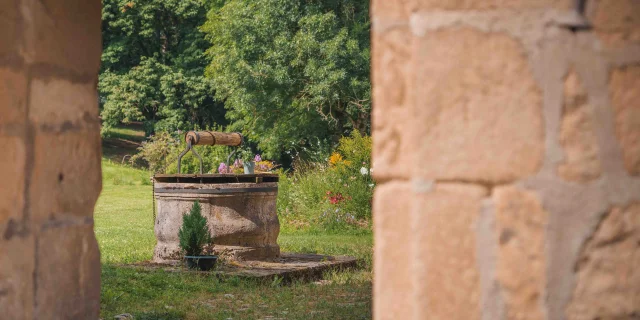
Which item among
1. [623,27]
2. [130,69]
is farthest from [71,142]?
[130,69]

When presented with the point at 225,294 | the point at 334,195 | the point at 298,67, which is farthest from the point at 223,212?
the point at 298,67

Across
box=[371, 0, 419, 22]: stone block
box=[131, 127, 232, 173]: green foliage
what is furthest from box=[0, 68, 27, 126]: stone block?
box=[131, 127, 232, 173]: green foliage

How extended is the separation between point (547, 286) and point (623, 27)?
22.6 inches

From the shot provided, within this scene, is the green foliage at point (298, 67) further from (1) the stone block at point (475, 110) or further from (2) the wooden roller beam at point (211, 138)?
(1) the stone block at point (475, 110)

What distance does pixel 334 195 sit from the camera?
14.4m

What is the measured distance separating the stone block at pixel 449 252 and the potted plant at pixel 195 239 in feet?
20.9

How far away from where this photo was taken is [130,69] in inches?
1291

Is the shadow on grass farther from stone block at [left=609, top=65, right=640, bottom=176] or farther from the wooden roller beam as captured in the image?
stone block at [left=609, top=65, right=640, bottom=176]

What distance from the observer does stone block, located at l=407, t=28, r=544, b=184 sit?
1.83 m

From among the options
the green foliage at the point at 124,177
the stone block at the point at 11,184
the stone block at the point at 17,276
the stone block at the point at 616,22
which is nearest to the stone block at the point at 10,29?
the stone block at the point at 11,184

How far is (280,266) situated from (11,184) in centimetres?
574

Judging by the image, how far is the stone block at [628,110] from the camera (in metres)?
1.83

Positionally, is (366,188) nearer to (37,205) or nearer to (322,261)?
(322,261)

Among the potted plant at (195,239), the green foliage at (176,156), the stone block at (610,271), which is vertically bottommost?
the potted plant at (195,239)
